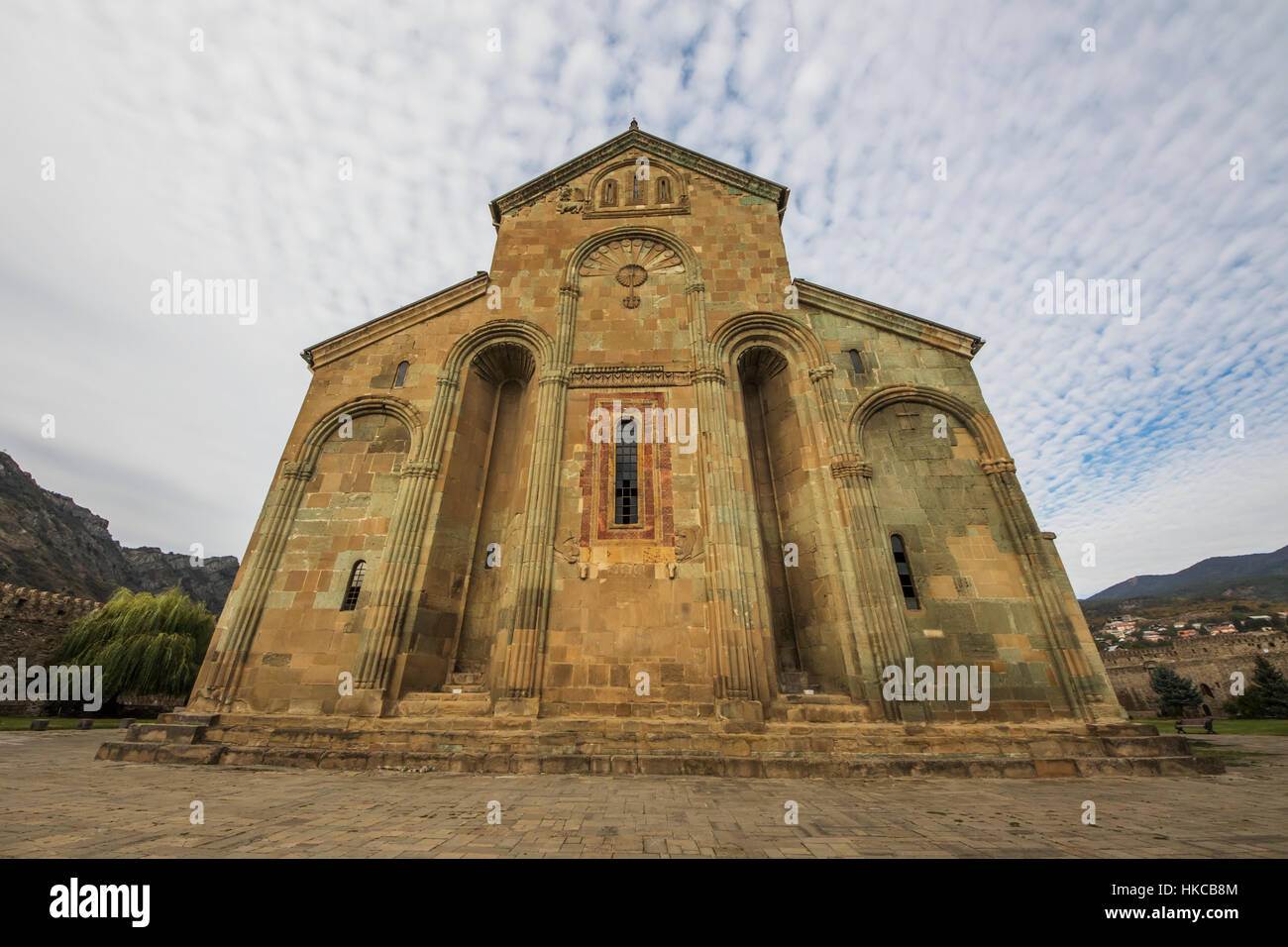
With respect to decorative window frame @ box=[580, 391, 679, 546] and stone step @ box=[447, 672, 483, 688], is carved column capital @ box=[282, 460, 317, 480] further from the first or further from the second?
decorative window frame @ box=[580, 391, 679, 546]

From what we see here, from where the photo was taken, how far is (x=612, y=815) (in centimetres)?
551

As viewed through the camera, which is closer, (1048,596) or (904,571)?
(1048,596)

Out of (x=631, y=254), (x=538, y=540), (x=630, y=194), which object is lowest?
(x=538, y=540)

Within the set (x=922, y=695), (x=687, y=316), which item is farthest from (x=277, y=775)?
(x=687, y=316)

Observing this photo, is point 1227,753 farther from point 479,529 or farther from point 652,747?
point 479,529

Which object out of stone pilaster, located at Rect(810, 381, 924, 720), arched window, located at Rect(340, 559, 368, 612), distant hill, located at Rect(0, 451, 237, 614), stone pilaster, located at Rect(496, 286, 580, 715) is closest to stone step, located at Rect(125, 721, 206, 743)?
arched window, located at Rect(340, 559, 368, 612)

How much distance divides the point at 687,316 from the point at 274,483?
12037mm

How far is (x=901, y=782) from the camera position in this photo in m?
8.16

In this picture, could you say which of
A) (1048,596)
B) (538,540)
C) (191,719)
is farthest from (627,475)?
(191,719)

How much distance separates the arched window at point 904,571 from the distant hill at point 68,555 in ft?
194

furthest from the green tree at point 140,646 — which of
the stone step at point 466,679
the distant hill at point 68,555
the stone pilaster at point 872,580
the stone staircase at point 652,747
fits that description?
the distant hill at point 68,555

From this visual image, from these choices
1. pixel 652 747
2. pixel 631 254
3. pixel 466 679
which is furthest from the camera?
pixel 631 254

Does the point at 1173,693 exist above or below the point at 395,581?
below

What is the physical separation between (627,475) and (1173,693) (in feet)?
111
